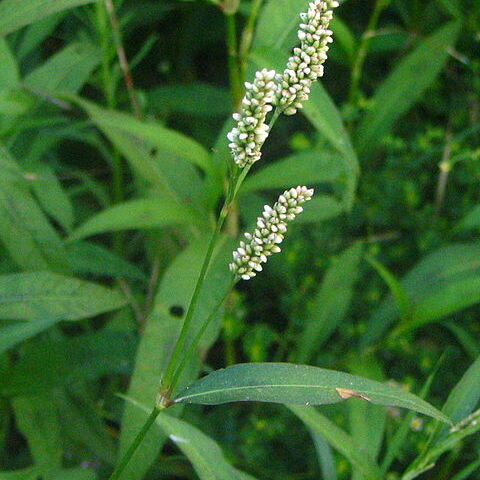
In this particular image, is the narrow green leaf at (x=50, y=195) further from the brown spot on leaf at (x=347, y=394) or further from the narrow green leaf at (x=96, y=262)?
the brown spot on leaf at (x=347, y=394)

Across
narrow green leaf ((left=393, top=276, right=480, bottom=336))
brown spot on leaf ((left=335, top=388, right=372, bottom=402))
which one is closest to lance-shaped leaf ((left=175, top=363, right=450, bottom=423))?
brown spot on leaf ((left=335, top=388, right=372, bottom=402))

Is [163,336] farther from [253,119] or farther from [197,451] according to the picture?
[253,119]

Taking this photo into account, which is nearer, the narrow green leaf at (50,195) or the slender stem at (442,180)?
the narrow green leaf at (50,195)

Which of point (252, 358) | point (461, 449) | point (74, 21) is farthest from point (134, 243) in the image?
point (461, 449)

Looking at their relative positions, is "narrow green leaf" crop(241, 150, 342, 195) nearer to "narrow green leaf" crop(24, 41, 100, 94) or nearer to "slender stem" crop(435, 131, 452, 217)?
"slender stem" crop(435, 131, 452, 217)

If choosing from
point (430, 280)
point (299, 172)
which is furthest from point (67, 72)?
point (430, 280)

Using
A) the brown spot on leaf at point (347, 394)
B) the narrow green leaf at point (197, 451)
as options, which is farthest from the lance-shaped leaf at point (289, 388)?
the narrow green leaf at point (197, 451)
